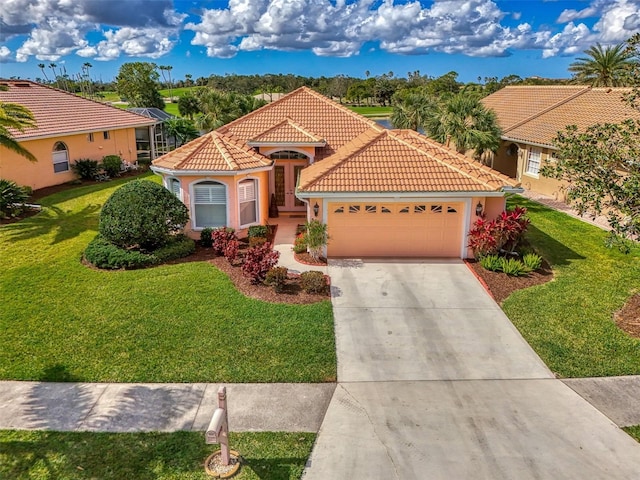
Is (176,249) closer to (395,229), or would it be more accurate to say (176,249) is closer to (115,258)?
(115,258)

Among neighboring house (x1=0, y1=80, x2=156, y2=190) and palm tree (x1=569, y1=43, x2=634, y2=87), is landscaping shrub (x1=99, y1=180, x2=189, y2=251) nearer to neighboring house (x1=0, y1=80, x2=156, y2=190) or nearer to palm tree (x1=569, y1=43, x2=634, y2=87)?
neighboring house (x1=0, y1=80, x2=156, y2=190)

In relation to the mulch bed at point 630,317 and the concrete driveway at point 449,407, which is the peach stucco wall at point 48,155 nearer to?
the concrete driveway at point 449,407

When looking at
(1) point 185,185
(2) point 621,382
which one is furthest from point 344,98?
(2) point 621,382

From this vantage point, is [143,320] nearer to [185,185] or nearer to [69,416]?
[69,416]

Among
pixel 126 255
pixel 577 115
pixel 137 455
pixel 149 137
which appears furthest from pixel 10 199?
pixel 577 115

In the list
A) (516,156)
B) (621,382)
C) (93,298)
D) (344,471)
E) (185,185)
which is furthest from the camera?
(516,156)

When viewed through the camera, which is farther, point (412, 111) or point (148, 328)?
point (412, 111)

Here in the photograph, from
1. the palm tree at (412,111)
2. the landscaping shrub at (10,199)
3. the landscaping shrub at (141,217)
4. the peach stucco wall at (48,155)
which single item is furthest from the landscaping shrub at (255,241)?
the palm tree at (412,111)
